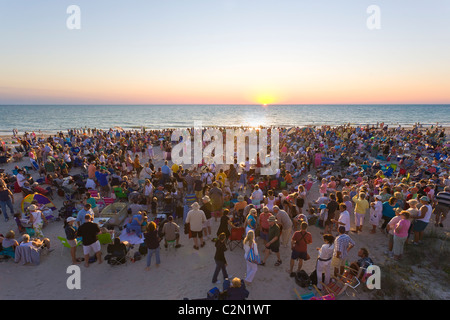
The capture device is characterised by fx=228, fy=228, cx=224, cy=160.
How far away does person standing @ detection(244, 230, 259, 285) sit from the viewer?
16.6 ft

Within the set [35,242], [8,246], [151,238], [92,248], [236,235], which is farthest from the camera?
[236,235]

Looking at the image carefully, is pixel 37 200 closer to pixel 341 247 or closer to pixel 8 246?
pixel 8 246

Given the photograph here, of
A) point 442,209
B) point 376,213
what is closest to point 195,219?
point 376,213

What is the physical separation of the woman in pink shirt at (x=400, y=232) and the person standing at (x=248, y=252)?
3810mm

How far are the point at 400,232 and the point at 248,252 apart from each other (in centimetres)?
406

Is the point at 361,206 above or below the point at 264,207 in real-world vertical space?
below

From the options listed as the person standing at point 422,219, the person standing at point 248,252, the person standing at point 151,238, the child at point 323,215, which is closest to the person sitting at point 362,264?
the child at point 323,215

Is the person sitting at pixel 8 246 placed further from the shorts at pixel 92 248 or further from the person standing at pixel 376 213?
the person standing at pixel 376 213

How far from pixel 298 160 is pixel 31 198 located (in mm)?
13413

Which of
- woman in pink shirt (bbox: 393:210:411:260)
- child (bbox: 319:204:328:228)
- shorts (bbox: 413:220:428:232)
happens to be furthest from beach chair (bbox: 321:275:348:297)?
shorts (bbox: 413:220:428:232)

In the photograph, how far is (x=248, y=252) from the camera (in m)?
5.11

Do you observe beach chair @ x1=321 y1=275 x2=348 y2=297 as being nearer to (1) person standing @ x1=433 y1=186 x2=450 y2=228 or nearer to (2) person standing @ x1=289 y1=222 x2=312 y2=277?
(2) person standing @ x1=289 y1=222 x2=312 y2=277

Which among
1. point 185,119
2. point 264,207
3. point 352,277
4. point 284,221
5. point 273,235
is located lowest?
point 352,277
